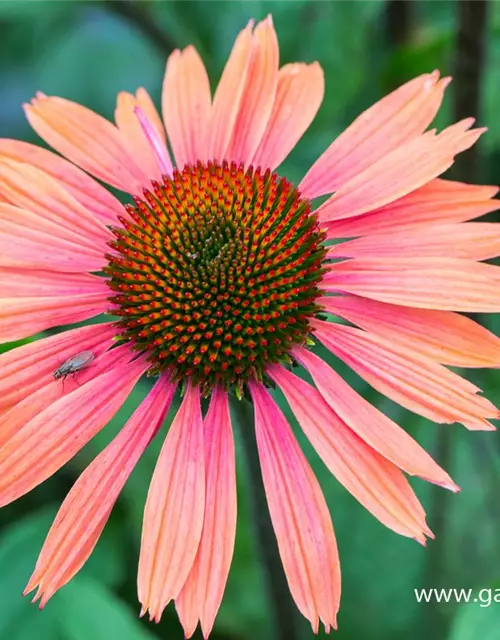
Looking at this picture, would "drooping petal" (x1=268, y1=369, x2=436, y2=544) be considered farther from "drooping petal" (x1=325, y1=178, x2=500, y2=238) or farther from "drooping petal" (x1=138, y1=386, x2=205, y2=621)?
"drooping petal" (x1=325, y1=178, x2=500, y2=238)

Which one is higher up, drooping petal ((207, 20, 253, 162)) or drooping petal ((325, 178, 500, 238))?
drooping petal ((207, 20, 253, 162))

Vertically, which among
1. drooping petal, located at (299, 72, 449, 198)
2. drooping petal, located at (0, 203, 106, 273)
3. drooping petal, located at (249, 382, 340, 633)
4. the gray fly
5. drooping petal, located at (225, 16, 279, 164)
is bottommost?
drooping petal, located at (249, 382, 340, 633)

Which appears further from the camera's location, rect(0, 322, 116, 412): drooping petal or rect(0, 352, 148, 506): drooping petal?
rect(0, 322, 116, 412): drooping petal

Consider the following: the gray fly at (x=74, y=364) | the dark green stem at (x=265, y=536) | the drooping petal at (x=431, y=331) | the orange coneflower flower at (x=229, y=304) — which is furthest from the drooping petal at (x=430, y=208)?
the gray fly at (x=74, y=364)

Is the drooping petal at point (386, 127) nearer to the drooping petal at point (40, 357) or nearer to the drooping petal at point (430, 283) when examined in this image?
the drooping petal at point (430, 283)

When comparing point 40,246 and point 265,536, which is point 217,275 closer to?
point 40,246

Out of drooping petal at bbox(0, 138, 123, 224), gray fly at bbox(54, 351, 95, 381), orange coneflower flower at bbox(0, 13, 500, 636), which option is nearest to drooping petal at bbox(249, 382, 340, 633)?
orange coneflower flower at bbox(0, 13, 500, 636)

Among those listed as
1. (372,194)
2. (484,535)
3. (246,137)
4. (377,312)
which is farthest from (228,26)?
(484,535)
